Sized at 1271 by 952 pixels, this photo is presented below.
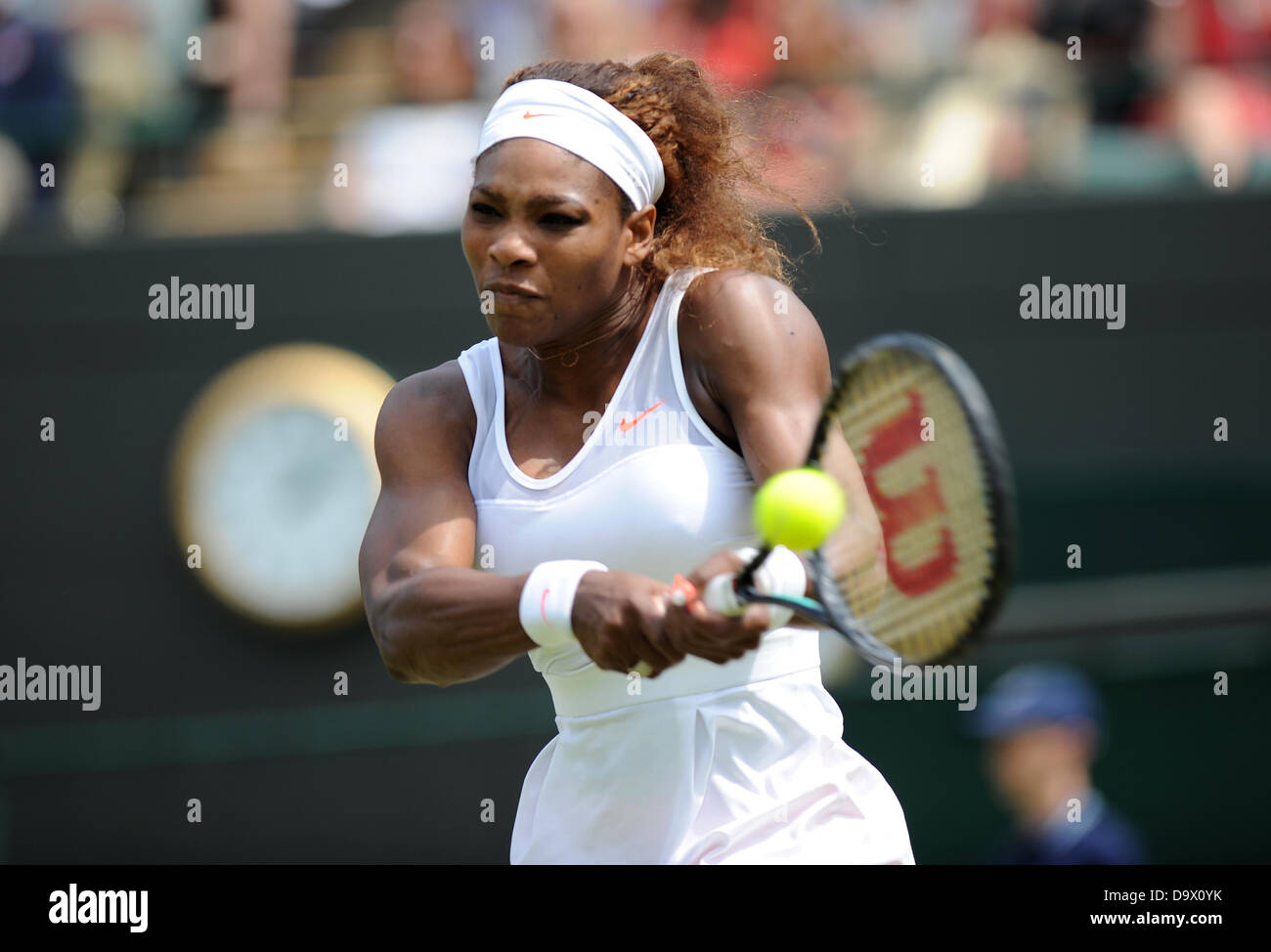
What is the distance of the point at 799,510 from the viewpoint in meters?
2.47

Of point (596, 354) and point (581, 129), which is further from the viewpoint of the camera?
point (596, 354)

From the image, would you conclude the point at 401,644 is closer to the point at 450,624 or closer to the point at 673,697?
the point at 450,624

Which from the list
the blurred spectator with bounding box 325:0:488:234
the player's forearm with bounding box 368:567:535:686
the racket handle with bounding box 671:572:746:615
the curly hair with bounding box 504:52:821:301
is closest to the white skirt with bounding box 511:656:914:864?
the player's forearm with bounding box 368:567:535:686

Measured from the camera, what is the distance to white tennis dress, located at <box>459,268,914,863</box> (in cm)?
286

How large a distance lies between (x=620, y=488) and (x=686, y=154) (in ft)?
2.08

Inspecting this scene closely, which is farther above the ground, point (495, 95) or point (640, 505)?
point (495, 95)

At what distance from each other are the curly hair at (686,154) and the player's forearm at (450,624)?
623 mm

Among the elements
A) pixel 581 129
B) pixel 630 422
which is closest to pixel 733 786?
pixel 630 422

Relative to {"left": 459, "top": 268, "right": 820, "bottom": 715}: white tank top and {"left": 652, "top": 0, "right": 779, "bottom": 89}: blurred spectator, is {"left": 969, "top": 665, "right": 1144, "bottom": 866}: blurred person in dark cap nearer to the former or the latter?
{"left": 459, "top": 268, "right": 820, "bottom": 715}: white tank top

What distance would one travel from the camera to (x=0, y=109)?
23.6 ft

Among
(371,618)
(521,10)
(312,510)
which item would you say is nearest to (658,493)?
(371,618)

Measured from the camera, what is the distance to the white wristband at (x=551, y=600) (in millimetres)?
2619

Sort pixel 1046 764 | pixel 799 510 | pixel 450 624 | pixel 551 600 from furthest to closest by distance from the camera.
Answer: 1. pixel 1046 764
2. pixel 450 624
3. pixel 551 600
4. pixel 799 510
